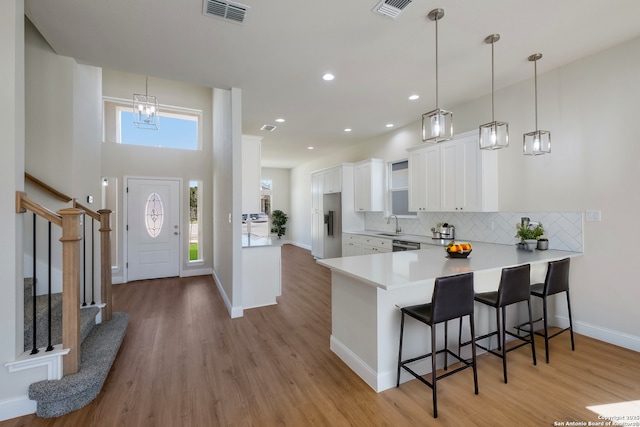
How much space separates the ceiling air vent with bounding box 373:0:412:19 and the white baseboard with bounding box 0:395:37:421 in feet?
12.2

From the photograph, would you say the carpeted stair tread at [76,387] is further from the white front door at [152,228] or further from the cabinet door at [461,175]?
the cabinet door at [461,175]

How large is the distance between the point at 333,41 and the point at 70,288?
9.56 ft

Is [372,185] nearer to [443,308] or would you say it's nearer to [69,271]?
[443,308]

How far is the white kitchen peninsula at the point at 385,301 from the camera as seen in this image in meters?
2.16

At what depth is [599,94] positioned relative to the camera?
9.62ft

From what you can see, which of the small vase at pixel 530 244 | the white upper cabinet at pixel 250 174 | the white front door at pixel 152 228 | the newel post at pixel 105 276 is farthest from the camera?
the white front door at pixel 152 228

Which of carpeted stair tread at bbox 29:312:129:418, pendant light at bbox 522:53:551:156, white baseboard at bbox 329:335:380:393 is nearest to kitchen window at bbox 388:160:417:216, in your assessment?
pendant light at bbox 522:53:551:156

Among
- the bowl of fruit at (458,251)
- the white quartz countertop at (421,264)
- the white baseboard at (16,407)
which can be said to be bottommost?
the white baseboard at (16,407)

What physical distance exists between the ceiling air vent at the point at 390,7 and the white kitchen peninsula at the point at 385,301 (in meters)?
2.03

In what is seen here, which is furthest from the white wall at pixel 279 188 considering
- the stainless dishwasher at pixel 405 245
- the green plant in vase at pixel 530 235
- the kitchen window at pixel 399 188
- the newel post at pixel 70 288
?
the newel post at pixel 70 288

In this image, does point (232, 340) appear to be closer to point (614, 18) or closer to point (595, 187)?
point (595, 187)

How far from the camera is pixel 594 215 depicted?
297cm

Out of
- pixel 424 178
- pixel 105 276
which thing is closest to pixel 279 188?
pixel 424 178

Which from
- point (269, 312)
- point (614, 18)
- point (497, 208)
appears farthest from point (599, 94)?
point (269, 312)
